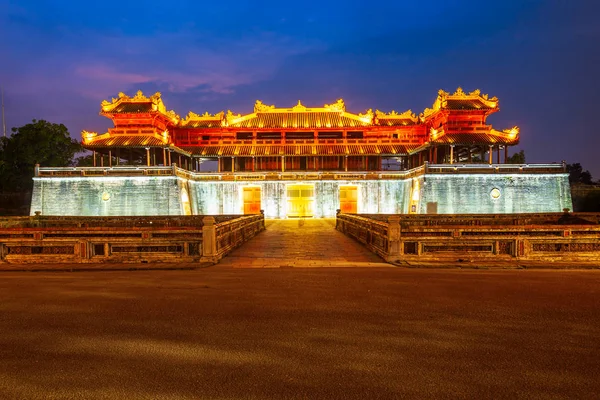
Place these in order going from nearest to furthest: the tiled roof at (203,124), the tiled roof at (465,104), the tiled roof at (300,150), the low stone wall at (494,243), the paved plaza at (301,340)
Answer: the paved plaza at (301,340) → the low stone wall at (494,243) → the tiled roof at (465,104) → the tiled roof at (300,150) → the tiled roof at (203,124)

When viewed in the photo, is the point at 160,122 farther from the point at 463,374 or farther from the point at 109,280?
the point at 463,374

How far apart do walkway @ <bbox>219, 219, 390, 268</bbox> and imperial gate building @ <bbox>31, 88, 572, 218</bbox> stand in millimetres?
13175

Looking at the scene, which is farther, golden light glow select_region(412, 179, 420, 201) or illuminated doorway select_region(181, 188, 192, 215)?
golden light glow select_region(412, 179, 420, 201)

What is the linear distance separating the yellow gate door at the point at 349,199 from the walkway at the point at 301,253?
1353cm

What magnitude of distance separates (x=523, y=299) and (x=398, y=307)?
91.2 inches

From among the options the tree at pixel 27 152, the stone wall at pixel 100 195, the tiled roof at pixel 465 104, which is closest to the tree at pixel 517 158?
the tiled roof at pixel 465 104

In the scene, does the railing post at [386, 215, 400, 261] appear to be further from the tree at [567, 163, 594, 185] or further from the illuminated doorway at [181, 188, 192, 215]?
the tree at [567, 163, 594, 185]

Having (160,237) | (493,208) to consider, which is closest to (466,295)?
(160,237)

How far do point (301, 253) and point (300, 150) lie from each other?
2244 centimetres

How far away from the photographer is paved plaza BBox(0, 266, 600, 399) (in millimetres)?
3447

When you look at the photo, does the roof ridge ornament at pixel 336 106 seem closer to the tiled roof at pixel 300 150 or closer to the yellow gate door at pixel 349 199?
the tiled roof at pixel 300 150

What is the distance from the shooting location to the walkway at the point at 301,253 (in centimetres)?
1119

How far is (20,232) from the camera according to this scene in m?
11.3

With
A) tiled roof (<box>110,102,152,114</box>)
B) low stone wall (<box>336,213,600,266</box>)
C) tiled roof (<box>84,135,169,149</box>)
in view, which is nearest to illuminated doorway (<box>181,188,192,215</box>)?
tiled roof (<box>84,135,169,149</box>)
